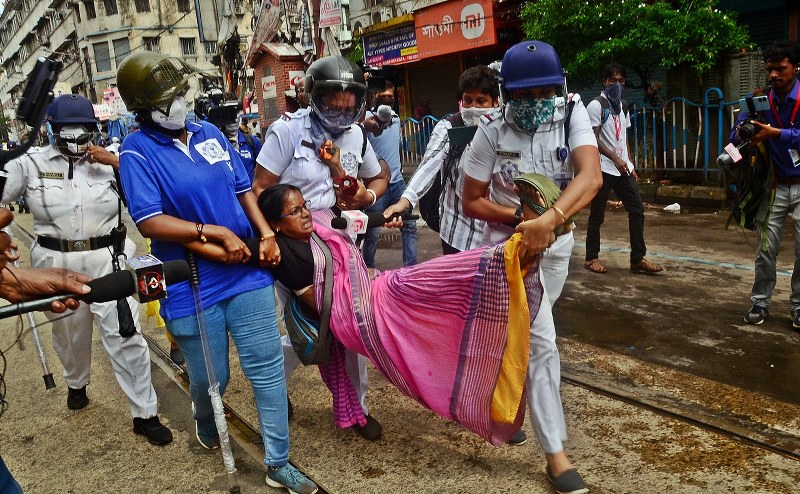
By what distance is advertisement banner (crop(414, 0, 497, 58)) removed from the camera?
1454 centimetres

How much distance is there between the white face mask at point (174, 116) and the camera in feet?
9.30

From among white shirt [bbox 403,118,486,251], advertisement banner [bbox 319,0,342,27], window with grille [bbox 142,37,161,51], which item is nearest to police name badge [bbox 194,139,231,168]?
white shirt [bbox 403,118,486,251]

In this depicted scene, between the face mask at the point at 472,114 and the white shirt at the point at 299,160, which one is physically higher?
the face mask at the point at 472,114

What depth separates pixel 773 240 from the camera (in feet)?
15.4

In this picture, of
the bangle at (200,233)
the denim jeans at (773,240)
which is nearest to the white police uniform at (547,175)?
the bangle at (200,233)

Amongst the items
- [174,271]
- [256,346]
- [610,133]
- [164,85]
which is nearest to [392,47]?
[610,133]

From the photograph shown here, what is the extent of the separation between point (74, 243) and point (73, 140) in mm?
575

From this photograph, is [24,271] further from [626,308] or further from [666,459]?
[626,308]

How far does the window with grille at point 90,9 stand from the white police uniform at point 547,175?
52.2m

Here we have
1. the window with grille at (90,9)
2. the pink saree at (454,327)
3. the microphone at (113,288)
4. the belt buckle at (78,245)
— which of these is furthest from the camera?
the window with grille at (90,9)

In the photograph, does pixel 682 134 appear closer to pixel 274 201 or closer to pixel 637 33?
pixel 637 33

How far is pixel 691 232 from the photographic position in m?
7.90

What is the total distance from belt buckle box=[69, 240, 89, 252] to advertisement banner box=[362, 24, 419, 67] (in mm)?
14085

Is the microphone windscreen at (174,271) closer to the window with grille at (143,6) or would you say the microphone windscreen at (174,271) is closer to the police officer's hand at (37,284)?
the police officer's hand at (37,284)
